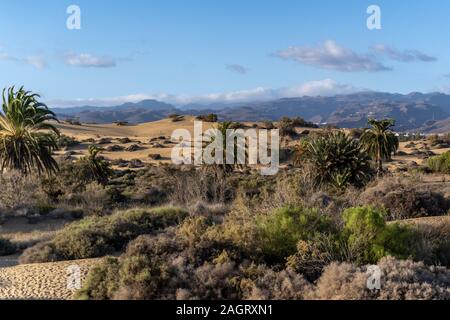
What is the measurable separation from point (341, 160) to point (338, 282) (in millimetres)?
18134

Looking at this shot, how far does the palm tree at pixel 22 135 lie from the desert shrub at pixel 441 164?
28.5m

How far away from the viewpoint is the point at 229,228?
10.5m

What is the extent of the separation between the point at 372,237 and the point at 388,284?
8.91ft

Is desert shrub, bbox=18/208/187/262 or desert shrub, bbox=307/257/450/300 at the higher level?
desert shrub, bbox=307/257/450/300

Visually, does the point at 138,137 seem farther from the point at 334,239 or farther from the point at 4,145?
the point at 334,239

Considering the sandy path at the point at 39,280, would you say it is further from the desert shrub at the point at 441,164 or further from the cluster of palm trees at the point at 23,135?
the desert shrub at the point at 441,164

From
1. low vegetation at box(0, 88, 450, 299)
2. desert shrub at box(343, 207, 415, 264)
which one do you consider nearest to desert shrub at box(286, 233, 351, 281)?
low vegetation at box(0, 88, 450, 299)

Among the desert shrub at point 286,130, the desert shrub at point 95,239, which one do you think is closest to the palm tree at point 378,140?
Answer: the desert shrub at point 95,239

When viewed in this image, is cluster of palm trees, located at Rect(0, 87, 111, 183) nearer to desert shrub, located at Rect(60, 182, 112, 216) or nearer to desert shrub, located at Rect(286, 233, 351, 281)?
desert shrub, located at Rect(60, 182, 112, 216)

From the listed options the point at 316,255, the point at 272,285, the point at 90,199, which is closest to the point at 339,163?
the point at 90,199

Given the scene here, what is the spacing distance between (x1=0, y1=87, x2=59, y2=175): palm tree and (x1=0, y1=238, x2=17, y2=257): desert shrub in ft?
35.9

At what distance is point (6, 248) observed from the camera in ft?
47.6

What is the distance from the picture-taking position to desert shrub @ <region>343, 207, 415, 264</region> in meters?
9.88

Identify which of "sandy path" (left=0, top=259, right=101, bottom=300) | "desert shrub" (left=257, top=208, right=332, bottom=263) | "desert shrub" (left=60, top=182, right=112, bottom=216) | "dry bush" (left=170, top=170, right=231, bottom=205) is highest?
"desert shrub" (left=257, top=208, right=332, bottom=263)
